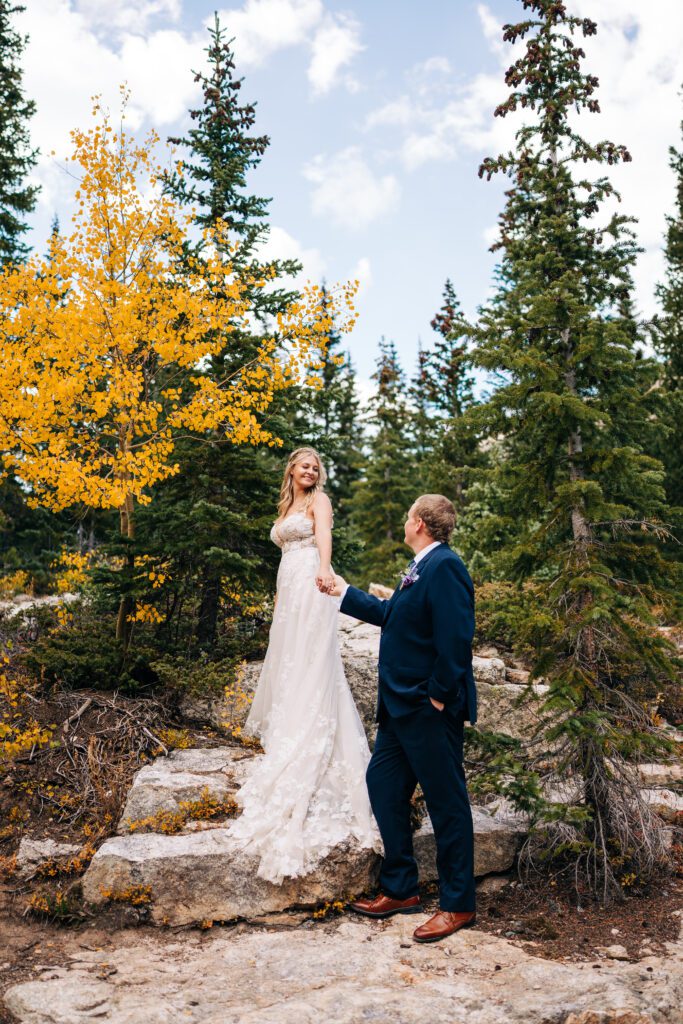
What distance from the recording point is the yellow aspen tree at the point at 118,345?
22.7 feet

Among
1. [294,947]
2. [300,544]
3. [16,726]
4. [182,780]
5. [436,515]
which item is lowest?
[294,947]

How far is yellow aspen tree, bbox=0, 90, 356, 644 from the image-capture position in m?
6.92

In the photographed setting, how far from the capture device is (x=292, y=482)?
619cm

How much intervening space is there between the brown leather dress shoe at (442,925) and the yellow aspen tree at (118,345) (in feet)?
14.8

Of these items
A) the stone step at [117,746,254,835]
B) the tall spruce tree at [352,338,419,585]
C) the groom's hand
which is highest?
the tall spruce tree at [352,338,419,585]

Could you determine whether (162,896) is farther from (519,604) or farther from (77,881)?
(519,604)

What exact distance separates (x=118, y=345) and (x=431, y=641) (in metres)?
4.84

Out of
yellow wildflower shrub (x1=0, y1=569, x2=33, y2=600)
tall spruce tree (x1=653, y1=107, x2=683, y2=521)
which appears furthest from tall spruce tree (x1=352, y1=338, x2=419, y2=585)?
yellow wildflower shrub (x1=0, y1=569, x2=33, y2=600)

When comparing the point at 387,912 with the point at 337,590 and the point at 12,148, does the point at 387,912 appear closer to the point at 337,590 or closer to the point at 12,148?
the point at 337,590

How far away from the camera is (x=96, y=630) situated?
838 cm

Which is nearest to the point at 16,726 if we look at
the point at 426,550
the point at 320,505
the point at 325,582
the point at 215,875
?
the point at 215,875

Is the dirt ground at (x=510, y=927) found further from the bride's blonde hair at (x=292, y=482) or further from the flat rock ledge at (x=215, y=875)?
the bride's blonde hair at (x=292, y=482)

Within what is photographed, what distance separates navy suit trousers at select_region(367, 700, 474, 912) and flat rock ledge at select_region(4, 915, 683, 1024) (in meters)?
0.25

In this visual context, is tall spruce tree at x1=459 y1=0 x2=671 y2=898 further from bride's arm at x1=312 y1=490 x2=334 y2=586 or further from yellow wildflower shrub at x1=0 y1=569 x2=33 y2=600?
yellow wildflower shrub at x1=0 y1=569 x2=33 y2=600
